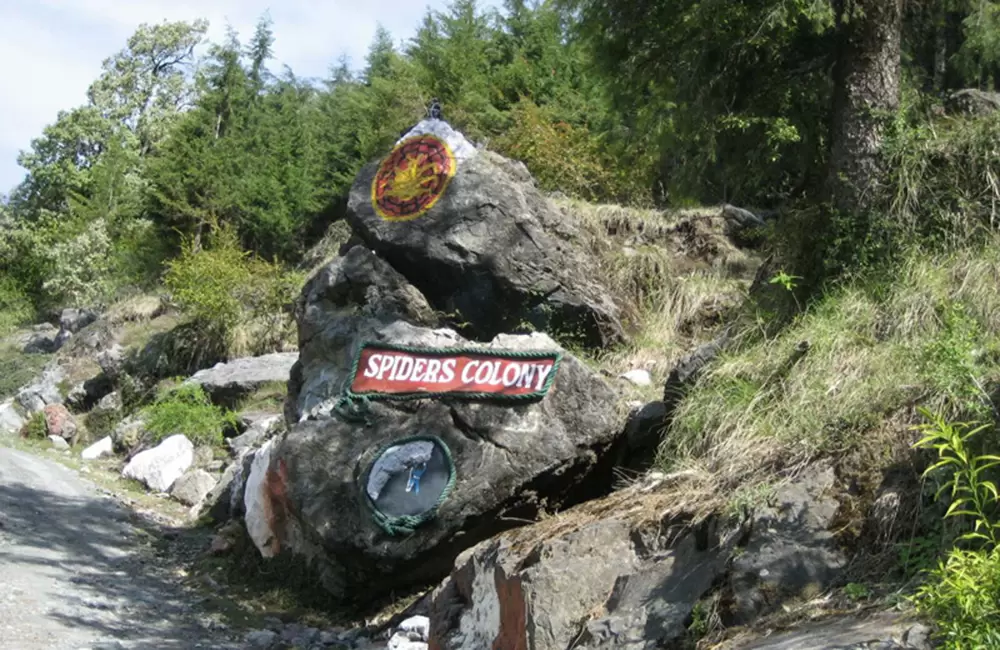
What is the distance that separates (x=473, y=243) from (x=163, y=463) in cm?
510

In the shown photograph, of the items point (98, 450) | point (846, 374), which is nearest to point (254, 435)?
point (98, 450)

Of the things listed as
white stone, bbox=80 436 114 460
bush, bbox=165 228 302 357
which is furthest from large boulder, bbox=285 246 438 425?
bush, bbox=165 228 302 357

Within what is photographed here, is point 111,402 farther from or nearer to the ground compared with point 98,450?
farther from the ground

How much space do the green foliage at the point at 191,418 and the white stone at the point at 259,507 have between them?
4190mm

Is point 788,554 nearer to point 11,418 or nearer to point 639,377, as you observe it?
point 639,377

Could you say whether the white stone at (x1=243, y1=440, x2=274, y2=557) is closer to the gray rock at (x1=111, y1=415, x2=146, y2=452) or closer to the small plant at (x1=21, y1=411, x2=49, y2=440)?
the gray rock at (x1=111, y1=415, x2=146, y2=452)

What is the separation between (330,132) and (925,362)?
20398 mm

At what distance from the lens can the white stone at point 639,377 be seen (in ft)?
32.3

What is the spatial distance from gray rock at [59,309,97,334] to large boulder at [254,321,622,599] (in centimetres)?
1644

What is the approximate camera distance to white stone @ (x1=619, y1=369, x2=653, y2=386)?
388 inches

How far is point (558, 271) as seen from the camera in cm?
1070

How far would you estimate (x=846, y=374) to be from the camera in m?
6.43

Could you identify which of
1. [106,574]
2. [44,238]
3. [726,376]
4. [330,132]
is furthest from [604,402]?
[44,238]

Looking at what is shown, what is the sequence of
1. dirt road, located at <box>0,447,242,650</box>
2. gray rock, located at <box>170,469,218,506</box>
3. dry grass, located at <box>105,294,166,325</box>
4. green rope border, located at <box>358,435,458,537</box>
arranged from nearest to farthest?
dirt road, located at <box>0,447,242,650</box>, green rope border, located at <box>358,435,458,537</box>, gray rock, located at <box>170,469,218,506</box>, dry grass, located at <box>105,294,166,325</box>
